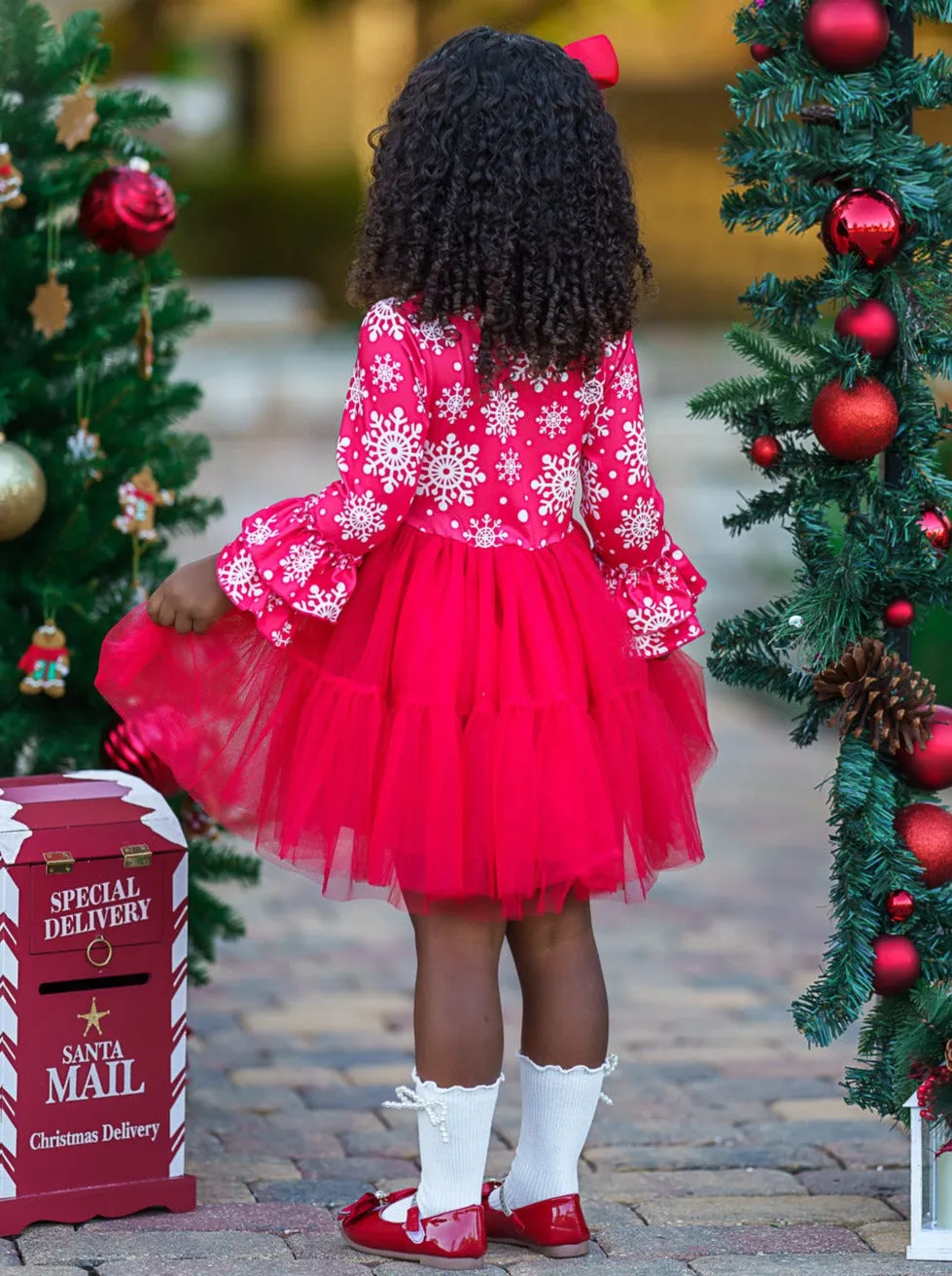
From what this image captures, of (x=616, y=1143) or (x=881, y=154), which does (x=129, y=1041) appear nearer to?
(x=616, y=1143)

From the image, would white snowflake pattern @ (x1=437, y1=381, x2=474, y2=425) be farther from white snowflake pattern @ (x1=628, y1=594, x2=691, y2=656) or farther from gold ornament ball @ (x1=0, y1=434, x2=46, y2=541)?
gold ornament ball @ (x1=0, y1=434, x2=46, y2=541)

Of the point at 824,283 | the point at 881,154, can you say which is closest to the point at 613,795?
the point at 824,283

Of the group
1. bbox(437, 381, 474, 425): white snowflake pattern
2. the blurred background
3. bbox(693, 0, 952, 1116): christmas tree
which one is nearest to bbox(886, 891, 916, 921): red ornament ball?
bbox(693, 0, 952, 1116): christmas tree

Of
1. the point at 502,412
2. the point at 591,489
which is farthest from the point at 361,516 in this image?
the point at 591,489

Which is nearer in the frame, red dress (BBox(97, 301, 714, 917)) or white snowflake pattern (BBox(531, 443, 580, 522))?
red dress (BBox(97, 301, 714, 917))

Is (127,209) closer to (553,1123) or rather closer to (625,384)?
(625,384)

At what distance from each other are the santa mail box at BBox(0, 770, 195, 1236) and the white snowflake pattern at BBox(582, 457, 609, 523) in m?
0.81

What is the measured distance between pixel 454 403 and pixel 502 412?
0.25 ft

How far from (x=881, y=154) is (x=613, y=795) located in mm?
1036

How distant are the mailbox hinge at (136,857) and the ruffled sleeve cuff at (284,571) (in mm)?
428

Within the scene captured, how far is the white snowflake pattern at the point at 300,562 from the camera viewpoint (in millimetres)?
2455

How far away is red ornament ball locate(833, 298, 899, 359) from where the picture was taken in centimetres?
262

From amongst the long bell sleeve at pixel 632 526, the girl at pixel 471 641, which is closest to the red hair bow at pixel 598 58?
the girl at pixel 471 641

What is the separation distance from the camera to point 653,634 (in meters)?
2.69
